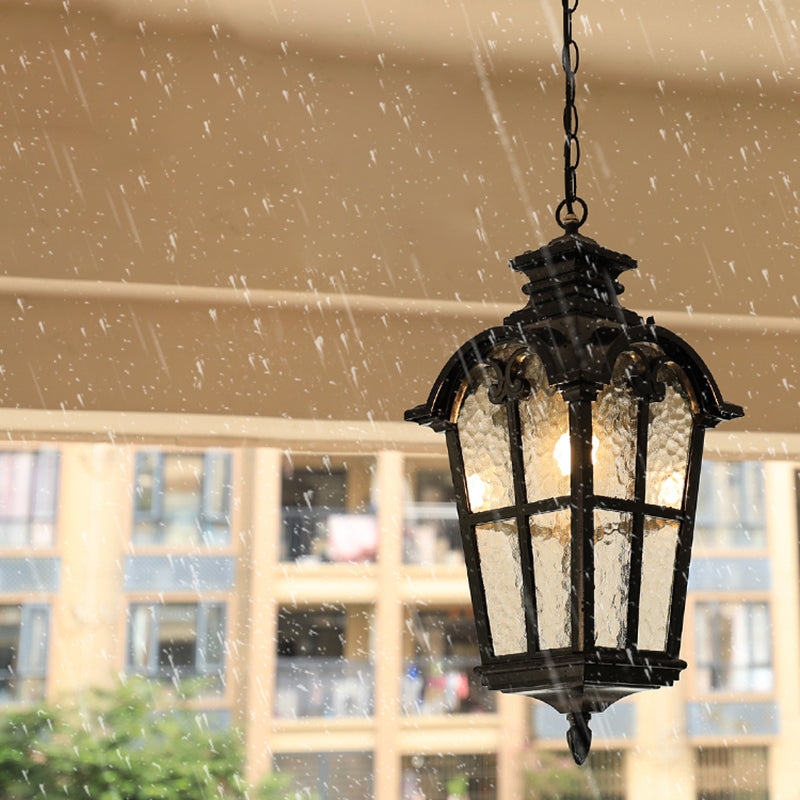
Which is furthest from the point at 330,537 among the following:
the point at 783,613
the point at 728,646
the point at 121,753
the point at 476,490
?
the point at 476,490

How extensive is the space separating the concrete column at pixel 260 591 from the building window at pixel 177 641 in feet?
0.60

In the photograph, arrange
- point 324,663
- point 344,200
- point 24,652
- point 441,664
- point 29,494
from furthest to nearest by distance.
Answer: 1. point 441,664
2. point 29,494
3. point 324,663
4. point 24,652
5. point 344,200

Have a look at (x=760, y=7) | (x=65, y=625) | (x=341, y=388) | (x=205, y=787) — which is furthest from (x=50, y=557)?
(x=760, y=7)

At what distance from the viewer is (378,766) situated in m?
4.80

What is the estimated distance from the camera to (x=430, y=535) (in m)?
5.75

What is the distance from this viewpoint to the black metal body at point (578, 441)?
706 millimetres

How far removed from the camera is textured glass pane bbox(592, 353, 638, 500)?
73cm

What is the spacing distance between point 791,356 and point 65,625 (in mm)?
3543

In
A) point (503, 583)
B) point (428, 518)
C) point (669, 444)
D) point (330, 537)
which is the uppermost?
point (428, 518)

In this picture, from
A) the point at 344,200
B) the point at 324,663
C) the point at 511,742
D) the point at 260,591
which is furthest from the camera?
the point at 324,663

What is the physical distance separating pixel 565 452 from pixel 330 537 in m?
5.03

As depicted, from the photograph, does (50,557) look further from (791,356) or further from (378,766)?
(791,356)

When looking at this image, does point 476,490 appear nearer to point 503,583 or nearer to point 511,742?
point 503,583

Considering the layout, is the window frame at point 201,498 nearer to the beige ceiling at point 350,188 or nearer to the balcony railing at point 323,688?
the balcony railing at point 323,688
